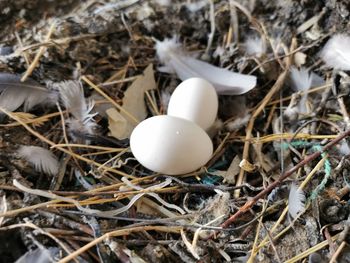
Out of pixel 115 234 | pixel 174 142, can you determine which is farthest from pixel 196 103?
pixel 115 234

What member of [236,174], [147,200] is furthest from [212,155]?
[147,200]

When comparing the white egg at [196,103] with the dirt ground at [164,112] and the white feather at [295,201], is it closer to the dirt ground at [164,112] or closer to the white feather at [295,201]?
the dirt ground at [164,112]

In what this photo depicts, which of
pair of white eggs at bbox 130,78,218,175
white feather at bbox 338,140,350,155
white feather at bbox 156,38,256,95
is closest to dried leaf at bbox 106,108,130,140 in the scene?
pair of white eggs at bbox 130,78,218,175

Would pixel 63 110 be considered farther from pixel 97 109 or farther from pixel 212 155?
pixel 212 155

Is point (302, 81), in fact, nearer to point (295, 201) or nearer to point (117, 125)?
point (295, 201)

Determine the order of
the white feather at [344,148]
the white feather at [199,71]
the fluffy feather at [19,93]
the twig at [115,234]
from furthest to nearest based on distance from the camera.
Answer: the white feather at [199,71]
the fluffy feather at [19,93]
the white feather at [344,148]
the twig at [115,234]

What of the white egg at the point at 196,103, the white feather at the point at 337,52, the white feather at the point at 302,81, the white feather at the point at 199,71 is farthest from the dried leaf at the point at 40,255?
the white feather at the point at 337,52

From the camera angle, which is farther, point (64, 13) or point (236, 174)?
point (64, 13)
